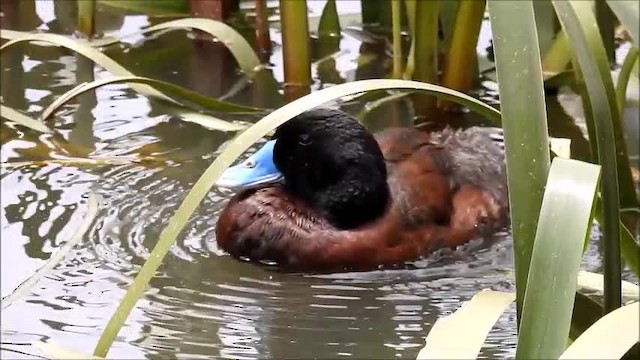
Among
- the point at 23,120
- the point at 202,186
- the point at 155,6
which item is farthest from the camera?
the point at 155,6

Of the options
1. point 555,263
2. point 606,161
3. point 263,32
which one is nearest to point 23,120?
point 263,32

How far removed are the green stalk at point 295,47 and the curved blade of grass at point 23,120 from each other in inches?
23.7

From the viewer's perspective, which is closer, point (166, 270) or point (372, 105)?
point (166, 270)

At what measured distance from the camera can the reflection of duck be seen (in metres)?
2.15

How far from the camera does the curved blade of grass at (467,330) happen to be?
112 centimetres

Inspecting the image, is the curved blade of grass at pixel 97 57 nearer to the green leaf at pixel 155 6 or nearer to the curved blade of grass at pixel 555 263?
the green leaf at pixel 155 6

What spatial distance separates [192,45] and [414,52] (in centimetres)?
92

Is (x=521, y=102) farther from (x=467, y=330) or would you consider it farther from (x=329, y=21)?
(x=329, y=21)

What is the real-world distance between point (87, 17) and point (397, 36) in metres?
1.07

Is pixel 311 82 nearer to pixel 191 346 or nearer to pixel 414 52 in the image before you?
pixel 414 52

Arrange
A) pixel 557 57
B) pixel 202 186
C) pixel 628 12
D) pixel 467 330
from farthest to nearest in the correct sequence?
pixel 557 57 < pixel 202 186 < pixel 467 330 < pixel 628 12

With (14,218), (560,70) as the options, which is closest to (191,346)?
(14,218)

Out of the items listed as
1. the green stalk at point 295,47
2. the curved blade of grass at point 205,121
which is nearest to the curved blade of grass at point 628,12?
the curved blade of grass at point 205,121

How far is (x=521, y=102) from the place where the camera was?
1202 mm
